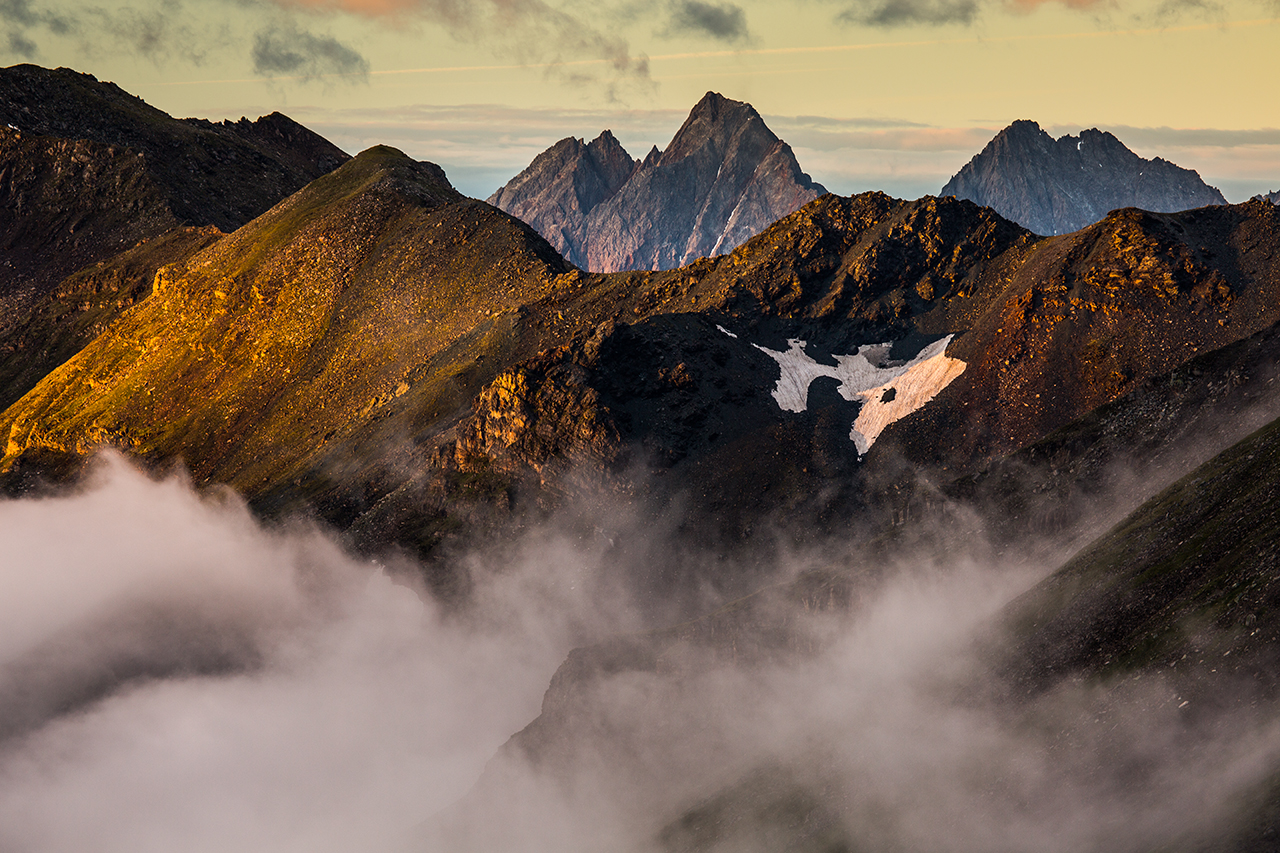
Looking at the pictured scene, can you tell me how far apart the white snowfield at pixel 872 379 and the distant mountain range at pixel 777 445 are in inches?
21.5

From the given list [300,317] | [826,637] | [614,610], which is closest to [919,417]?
[826,637]

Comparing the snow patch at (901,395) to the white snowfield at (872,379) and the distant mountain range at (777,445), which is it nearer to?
the white snowfield at (872,379)

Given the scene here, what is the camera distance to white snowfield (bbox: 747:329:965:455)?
371ft

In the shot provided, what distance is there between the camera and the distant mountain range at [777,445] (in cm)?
5747

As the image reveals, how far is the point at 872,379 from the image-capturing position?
121250 mm

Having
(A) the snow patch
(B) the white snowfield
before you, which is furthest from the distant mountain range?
(B) the white snowfield

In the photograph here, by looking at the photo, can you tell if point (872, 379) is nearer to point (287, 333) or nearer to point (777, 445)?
point (777, 445)

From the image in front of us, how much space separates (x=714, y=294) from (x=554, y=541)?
48.2 metres

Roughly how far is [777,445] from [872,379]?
1910 cm

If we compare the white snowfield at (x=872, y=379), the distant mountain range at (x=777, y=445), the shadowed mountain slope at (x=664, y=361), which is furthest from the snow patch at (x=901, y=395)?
the shadowed mountain slope at (x=664, y=361)

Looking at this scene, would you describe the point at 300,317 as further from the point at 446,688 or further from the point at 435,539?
the point at 446,688

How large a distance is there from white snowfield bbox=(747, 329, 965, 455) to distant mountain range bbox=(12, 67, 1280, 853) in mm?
547

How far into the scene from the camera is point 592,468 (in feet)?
370

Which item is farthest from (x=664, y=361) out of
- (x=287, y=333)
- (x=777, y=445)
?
(x=287, y=333)
